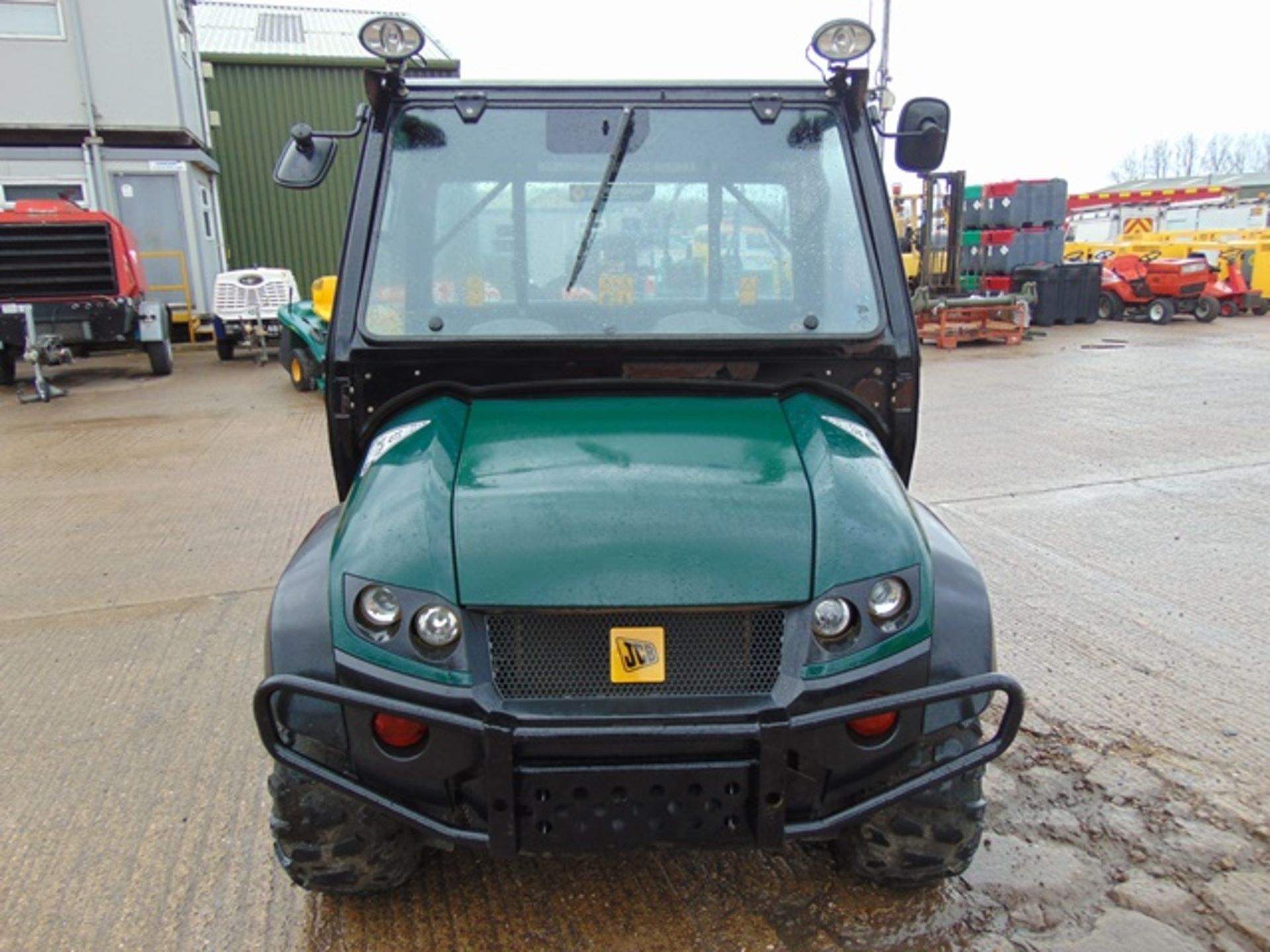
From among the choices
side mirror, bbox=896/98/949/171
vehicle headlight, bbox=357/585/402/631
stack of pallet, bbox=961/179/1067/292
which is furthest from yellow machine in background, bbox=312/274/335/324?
stack of pallet, bbox=961/179/1067/292

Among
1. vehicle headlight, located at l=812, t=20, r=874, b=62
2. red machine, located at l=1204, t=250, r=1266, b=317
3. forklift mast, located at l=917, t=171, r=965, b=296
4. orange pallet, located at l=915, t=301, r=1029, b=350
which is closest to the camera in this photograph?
vehicle headlight, located at l=812, t=20, r=874, b=62

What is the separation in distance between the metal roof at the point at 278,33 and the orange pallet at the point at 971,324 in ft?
33.7

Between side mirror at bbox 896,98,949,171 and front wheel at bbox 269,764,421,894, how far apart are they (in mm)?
2558

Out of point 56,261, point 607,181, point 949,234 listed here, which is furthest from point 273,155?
point 607,181

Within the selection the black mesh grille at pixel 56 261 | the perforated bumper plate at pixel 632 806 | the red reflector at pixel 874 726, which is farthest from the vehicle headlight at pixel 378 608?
the black mesh grille at pixel 56 261

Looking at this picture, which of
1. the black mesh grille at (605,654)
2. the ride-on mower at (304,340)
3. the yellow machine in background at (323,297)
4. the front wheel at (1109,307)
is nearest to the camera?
the black mesh grille at (605,654)

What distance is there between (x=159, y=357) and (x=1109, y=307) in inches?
692

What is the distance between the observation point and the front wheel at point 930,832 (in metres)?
2.29

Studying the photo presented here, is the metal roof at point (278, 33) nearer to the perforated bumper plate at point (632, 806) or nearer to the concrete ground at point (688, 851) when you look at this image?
the concrete ground at point (688, 851)

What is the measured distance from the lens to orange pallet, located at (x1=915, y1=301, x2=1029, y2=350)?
1595 centimetres

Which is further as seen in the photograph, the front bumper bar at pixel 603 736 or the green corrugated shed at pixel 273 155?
the green corrugated shed at pixel 273 155

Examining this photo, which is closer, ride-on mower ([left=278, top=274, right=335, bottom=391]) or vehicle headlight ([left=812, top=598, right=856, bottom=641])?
vehicle headlight ([left=812, top=598, right=856, bottom=641])

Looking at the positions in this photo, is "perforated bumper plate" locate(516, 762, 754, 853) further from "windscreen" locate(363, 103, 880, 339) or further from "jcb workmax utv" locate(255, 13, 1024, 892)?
"windscreen" locate(363, 103, 880, 339)

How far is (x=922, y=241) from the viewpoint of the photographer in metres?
16.9
